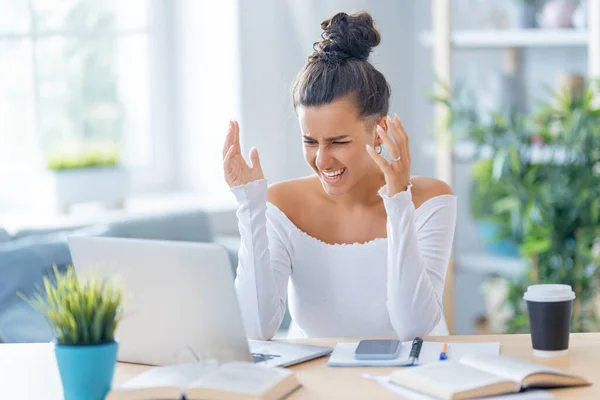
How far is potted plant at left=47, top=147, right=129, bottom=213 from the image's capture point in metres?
3.57

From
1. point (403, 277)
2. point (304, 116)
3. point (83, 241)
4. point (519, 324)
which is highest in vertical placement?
point (304, 116)

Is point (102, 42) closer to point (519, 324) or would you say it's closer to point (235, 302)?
point (519, 324)

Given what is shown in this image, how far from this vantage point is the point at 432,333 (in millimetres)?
2230

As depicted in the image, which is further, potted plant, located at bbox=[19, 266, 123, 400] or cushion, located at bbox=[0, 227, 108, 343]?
cushion, located at bbox=[0, 227, 108, 343]

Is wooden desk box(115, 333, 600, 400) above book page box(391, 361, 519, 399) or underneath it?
underneath

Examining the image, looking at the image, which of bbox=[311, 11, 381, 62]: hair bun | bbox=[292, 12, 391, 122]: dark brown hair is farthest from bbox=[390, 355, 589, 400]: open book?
bbox=[311, 11, 381, 62]: hair bun

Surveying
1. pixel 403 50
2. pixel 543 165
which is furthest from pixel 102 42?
pixel 543 165

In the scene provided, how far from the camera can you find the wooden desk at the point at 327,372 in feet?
4.95

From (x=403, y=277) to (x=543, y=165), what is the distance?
158cm

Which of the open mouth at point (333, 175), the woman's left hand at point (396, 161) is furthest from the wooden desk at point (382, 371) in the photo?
the open mouth at point (333, 175)

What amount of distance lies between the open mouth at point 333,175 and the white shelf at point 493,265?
1706 millimetres

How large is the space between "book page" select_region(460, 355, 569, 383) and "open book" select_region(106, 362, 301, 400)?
0.30 m

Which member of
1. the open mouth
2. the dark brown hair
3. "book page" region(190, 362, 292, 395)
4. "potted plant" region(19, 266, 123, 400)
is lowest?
"book page" region(190, 362, 292, 395)

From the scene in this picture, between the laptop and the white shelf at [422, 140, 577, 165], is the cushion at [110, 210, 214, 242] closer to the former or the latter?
the white shelf at [422, 140, 577, 165]
